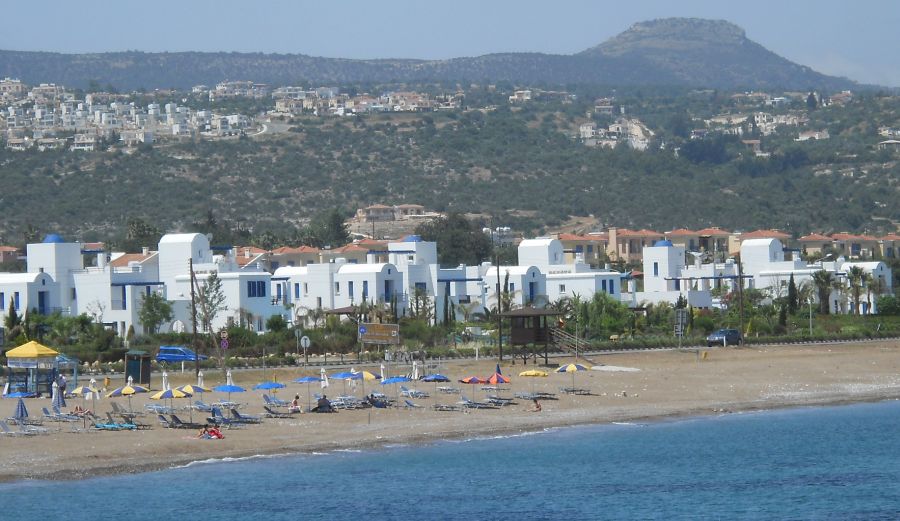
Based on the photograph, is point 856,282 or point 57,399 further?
point 856,282

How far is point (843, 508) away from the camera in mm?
36844

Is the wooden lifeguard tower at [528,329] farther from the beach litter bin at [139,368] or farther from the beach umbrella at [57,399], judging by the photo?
the beach umbrella at [57,399]

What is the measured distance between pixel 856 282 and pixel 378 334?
37.4 meters

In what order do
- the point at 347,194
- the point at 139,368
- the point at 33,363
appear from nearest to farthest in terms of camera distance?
the point at 33,363
the point at 139,368
the point at 347,194

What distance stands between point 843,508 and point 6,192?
144 metres

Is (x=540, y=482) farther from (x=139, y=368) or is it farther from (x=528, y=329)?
(x=528, y=329)

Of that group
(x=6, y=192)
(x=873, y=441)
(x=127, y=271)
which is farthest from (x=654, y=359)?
(x=6, y=192)

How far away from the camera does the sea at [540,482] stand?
118 feet

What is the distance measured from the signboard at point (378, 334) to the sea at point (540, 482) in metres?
15.2

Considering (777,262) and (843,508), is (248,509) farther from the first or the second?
(777,262)

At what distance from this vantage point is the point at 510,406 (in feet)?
172

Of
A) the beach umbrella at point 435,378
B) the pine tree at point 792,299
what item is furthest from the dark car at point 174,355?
the pine tree at point 792,299

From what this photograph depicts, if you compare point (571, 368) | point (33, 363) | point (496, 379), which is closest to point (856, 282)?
point (571, 368)

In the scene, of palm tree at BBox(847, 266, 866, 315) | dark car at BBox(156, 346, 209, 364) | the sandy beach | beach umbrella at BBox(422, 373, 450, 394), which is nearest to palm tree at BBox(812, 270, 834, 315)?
palm tree at BBox(847, 266, 866, 315)
